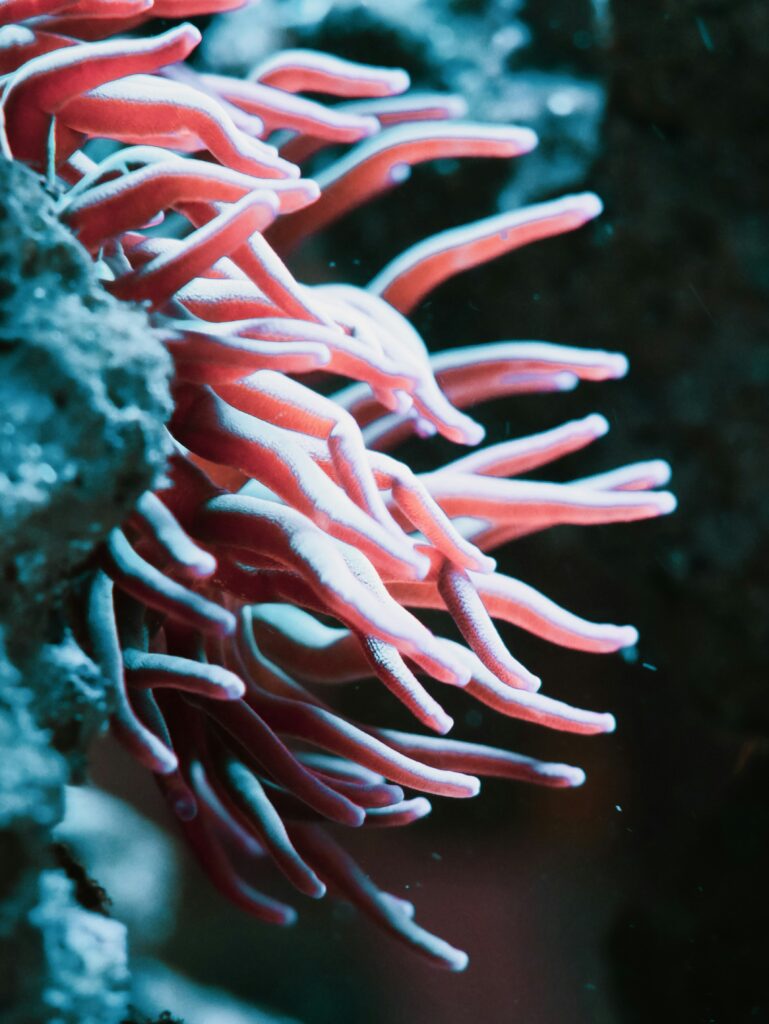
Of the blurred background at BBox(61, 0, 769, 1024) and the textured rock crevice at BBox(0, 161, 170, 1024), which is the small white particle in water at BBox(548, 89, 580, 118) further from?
the textured rock crevice at BBox(0, 161, 170, 1024)

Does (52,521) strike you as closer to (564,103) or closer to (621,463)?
(621,463)

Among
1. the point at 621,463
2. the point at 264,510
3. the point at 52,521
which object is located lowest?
the point at 621,463

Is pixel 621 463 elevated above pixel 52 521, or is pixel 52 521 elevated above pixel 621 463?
pixel 52 521

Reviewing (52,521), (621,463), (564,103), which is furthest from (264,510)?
(564,103)

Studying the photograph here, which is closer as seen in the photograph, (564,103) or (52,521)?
(52,521)

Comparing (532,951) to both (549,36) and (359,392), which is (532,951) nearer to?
(359,392)

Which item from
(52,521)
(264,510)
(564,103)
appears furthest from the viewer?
(564,103)

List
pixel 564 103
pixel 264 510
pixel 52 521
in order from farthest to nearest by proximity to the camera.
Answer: pixel 564 103
pixel 264 510
pixel 52 521
